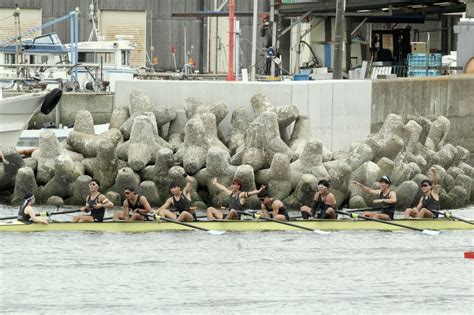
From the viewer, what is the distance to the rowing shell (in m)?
29.2

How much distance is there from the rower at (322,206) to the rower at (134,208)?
320 cm

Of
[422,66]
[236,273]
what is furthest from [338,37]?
[236,273]

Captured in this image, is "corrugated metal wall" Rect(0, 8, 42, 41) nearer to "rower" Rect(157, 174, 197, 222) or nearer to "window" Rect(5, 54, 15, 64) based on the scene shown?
"window" Rect(5, 54, 15, 64)

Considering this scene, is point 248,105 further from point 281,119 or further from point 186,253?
point 186,253

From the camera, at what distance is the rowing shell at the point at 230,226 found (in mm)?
29250

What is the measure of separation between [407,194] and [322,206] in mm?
3022

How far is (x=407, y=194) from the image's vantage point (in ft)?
108

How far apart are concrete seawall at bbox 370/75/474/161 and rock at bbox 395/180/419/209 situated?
11.7 ft

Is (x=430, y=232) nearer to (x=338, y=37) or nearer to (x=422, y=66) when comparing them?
(x=338, y=37)

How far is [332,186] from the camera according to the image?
32562 mm

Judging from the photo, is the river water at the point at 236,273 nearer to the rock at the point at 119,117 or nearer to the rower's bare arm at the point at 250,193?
the rower's bare arm at the point at 250,193

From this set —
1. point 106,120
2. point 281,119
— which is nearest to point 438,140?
point 281,119

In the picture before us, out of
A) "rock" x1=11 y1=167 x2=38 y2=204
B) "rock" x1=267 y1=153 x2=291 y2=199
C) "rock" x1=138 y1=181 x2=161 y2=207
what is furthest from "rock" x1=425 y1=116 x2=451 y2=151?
"rock" x1=11 y1=167 x2=38 y2=204

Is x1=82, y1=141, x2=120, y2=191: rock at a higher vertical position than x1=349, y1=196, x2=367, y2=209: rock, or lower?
higher
